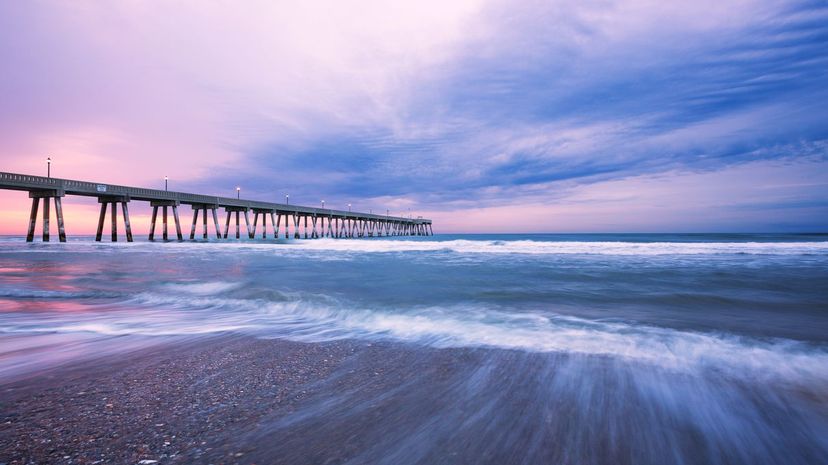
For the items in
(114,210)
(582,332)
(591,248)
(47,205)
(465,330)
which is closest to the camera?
(582,332)

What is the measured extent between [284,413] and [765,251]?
2896cm

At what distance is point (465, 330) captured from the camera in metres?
4.31

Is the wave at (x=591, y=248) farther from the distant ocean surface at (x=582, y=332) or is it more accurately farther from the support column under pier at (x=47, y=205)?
the distant ocean surface at (x=582, y=332)

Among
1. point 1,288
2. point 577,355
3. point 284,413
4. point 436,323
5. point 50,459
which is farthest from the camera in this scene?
point 1,288

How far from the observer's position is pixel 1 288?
7.33 m

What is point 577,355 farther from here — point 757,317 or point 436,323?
point 757,317

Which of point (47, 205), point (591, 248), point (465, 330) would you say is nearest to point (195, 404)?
point (465, 330)

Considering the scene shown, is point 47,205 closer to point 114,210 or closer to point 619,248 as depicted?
point 114,210

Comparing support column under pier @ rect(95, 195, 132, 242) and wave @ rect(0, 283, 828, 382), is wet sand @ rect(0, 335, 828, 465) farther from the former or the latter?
support column under pier @ rect(95, 195, 132, 242)

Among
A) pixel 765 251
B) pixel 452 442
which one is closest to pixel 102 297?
pixel 452 442

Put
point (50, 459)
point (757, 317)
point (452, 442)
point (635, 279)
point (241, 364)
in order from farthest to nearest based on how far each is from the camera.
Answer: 1. point (635, 279)
2. point (757, 317)
3. point (241, 364)
4. point (452, 442)
5. point (50, 459)

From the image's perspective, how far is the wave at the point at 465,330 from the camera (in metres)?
3.27

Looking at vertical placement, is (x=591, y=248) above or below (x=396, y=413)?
above

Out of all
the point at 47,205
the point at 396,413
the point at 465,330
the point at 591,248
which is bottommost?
the point at 465,330
